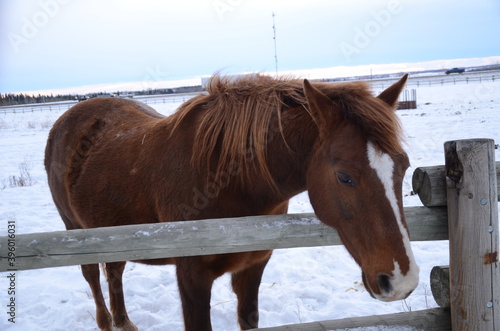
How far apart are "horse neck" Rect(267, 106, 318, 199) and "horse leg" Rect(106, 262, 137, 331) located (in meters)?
2.38

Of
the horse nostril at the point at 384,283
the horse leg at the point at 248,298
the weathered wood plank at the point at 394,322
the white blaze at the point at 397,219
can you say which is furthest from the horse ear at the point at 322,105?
the horse leg at the point at 248,298

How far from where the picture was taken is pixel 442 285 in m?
2.38

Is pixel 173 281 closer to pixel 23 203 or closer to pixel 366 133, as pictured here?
pixel 366 133

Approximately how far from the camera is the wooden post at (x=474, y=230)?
81.9 inches

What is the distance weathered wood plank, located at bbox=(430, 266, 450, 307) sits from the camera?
2.34 metres

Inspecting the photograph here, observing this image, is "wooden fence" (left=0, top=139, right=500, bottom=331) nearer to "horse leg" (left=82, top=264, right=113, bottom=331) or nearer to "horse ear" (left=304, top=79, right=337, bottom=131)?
"horse ear" (left=304, top=79, right=337, bottom=131)

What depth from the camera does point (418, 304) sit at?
381cm

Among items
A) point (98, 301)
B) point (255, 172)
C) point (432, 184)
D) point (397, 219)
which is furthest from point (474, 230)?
point (98, 301)

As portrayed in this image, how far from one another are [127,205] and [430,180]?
7.16ft

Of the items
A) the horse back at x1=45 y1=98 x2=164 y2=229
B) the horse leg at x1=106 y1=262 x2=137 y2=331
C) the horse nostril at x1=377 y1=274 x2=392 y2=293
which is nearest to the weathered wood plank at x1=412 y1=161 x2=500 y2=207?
the horse nostril at x1=377 y1=274 x2=392 y2=293

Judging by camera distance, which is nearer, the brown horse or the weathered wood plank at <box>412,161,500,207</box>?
the brown horse

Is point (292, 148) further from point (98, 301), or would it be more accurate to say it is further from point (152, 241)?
point (98, 301)

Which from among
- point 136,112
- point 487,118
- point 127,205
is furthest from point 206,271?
point 487,118

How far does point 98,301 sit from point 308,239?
109 inches
